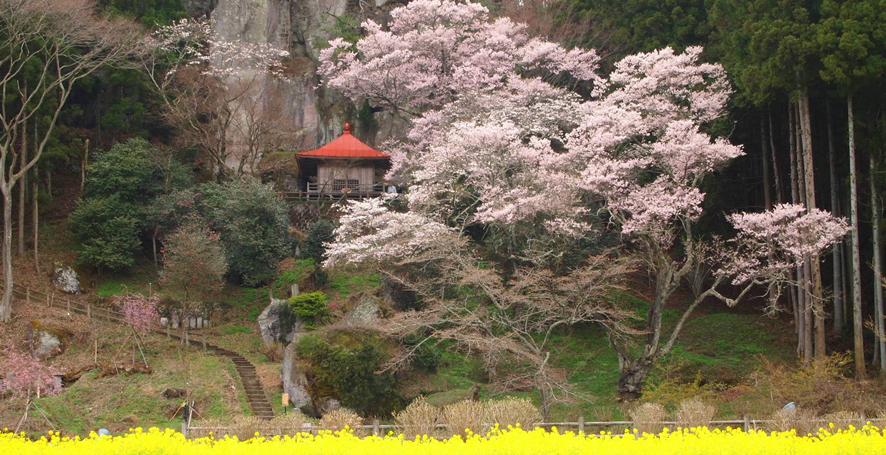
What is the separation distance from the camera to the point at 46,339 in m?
22.7

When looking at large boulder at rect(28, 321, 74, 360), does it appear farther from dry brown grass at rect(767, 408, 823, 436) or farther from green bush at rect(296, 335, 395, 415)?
dry brown grass at rect(767, 408, 823, 436)

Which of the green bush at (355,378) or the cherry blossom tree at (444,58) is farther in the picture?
the cherry blossom tree at (444,58)

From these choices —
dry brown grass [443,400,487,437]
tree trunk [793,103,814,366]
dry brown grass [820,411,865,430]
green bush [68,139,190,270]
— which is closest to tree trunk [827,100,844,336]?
tree trunk [793,103,814,366]

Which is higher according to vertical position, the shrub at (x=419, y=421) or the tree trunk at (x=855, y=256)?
the tree trunk at (x=855, y=256)

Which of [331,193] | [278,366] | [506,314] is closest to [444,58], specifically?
[331,193]

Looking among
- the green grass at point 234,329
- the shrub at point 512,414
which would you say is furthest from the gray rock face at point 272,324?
the shrub at point 512,414

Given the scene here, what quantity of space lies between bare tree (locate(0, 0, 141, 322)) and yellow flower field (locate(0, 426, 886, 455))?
47.6ft

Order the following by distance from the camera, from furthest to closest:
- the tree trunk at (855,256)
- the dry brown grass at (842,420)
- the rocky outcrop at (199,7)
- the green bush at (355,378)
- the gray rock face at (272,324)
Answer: the rocky outcrop at (199,7) → the gray rock face at (272,324) → the tree trunk at (855,256) → the green bush at (355,378) → the dry brown grass at (842,420)

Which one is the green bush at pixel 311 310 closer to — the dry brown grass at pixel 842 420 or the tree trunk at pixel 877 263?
the dry brown grass at pixel 842 420

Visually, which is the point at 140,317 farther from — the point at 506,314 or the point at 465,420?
the point at 465,420

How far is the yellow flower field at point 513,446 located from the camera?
11594mm

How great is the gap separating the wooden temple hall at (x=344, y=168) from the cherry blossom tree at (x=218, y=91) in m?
2.28

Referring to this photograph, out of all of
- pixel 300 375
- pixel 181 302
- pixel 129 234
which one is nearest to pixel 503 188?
pixel 300 375

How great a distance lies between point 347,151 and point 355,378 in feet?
53.2
